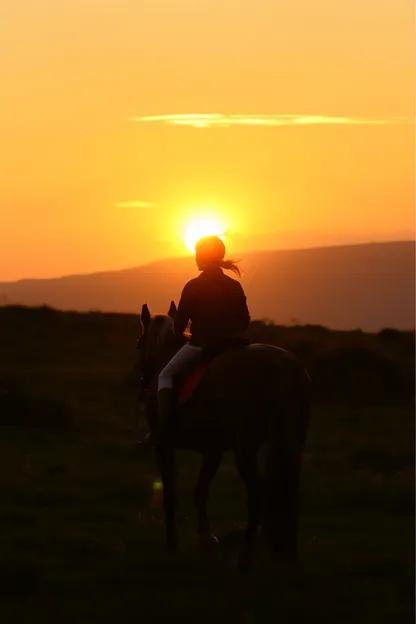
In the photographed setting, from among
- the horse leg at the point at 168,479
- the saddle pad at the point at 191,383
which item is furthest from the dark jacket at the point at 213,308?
the horse leg at the point at 168,479

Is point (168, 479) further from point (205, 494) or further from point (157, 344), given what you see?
point (157, 344)

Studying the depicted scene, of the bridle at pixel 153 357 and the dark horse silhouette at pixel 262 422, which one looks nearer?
the dark horse silhouette at pixel 262 422

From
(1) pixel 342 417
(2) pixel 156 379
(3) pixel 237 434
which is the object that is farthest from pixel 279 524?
(1) pixel 342 417

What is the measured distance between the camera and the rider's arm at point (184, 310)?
37.3ft

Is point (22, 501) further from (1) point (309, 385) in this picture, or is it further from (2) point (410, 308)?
(2) point (410, 308)

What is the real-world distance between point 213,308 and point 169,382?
0.79 meters

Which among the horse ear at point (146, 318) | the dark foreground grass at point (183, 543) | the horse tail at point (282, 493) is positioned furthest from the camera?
the horse ear at point (146, 318)

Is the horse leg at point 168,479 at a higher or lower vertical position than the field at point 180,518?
higher

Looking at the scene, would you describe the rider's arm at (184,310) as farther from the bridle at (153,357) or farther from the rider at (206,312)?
the bridle at (153,357)

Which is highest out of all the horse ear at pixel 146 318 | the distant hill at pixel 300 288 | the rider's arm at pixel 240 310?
the rider's arm at pixel 240 310

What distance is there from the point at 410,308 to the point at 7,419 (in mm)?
122879

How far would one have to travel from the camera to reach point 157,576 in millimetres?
9672

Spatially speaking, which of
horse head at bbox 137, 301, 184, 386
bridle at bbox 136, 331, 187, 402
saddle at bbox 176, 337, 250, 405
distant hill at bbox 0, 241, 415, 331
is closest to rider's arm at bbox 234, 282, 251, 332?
saddle at bbox 176, 337, 250, 405

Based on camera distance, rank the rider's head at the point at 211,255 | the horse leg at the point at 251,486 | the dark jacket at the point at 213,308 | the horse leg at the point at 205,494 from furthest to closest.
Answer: the horse leg at the point at 205,494, the rider's head at the point at 211,255, the dark jacket at the point at 213,308, the horse leg at the point at 251,486
